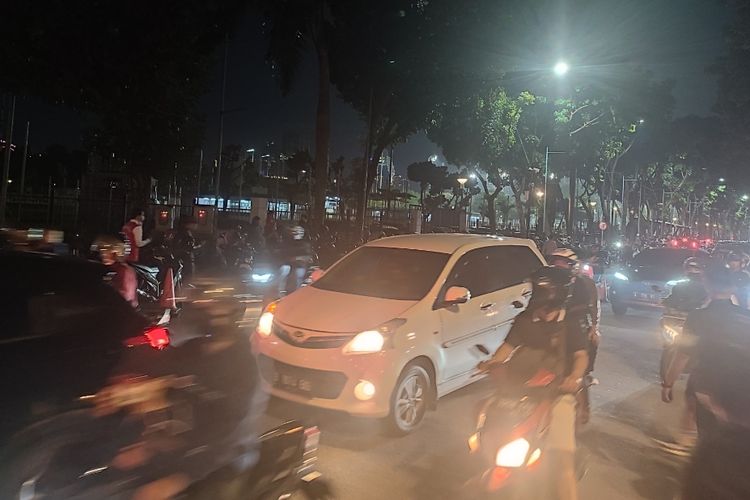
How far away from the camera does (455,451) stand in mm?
5473

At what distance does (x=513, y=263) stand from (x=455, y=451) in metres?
2.77

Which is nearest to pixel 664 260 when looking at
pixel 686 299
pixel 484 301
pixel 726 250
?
pixel 726 250

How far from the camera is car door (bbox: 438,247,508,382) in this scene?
6227mm

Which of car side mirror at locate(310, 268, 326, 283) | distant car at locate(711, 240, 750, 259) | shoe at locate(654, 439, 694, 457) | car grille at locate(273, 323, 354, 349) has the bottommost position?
shoe at locate(654, 439, 694, 457)

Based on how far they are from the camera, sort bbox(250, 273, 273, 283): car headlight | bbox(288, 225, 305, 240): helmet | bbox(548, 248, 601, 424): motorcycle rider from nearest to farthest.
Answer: bbox(548, 248, 601, 424): motorcycle rider, bbox(288, 225, 305, 240): helmet, bbox(250, 273, 273, 283): car headlight

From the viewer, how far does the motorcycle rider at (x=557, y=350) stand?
4.01m

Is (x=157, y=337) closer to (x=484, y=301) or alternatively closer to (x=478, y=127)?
(x=484, y=301)

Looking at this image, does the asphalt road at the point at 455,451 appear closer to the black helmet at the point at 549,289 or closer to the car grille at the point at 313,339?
the car grille at the point at 313,339

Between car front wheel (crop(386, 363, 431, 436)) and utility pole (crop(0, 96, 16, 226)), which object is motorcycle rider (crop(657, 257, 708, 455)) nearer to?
car front wheel (crop(386, 363, 431, 436))

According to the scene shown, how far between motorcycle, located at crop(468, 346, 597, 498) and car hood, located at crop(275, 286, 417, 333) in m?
1.75

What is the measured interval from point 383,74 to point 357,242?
5.29 metres

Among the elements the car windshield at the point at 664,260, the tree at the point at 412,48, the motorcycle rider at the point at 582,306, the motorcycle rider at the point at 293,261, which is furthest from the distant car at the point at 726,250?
the tree at the point at 412,48

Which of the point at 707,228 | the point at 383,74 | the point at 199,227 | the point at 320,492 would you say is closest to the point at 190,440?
the point at 320,492

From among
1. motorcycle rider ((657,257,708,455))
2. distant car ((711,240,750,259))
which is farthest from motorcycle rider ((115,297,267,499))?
distant car ((711,240,750,259))
